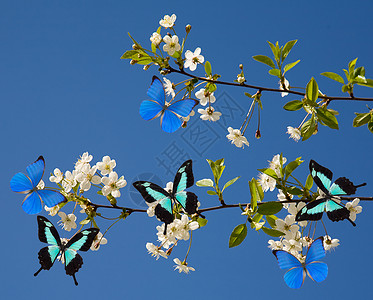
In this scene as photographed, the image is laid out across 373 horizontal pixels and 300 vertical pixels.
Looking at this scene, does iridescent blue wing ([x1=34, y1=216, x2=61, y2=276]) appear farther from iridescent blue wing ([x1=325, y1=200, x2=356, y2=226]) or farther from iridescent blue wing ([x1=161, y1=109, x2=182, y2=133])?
iridescent blue wing ([x1=325, y1=200, x2=356, y2=226])

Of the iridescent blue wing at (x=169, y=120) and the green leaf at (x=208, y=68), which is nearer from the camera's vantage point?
the iridescent blue wing at (x=169, y=120)

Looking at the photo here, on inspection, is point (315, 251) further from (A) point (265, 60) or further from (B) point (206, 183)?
(A) point (265, 60)

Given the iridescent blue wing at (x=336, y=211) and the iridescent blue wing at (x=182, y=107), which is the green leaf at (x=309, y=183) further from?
the iridescent blue wing at (x=182, y=107)

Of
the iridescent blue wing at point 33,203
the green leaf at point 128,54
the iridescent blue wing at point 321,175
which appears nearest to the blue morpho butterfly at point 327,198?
the iridescent blue wing at point 321,175

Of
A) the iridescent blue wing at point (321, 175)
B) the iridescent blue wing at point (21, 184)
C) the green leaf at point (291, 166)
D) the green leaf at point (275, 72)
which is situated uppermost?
the green leaf at point (275, 72)

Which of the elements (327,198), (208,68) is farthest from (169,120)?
(327,198)

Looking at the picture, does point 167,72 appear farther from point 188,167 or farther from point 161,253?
point 161,253
